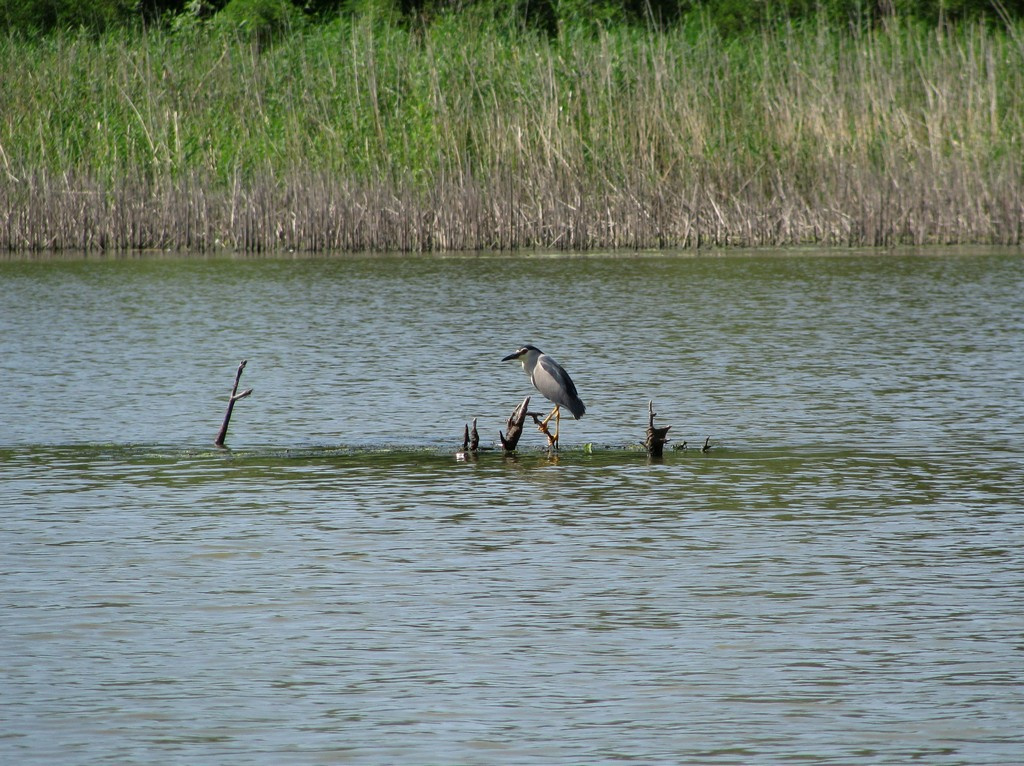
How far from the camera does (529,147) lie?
17.4 metres

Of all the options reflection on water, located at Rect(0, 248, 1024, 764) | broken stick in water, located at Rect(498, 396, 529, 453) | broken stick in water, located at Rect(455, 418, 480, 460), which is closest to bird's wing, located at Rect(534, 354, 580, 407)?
reflection on water, located at Rect(0, 248, 1024, 764)

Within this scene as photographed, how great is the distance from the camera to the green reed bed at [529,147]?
1712 centimetres

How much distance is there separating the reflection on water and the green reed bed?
5.22 m

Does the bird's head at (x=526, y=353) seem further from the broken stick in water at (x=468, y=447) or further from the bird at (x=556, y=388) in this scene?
the broken stick in water at (x=468, y=447)

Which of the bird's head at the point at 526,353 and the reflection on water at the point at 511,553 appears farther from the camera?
the bird's head at the point at 526,353

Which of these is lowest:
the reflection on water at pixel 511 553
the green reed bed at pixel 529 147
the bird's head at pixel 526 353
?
the reflection on water at pixel 511 553

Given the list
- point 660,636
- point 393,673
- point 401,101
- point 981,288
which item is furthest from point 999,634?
point 401,101

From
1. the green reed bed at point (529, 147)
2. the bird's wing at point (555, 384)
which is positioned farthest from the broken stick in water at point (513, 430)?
the green reed bed at point (529, 147)

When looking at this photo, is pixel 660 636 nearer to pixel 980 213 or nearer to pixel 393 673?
pixel 393 673

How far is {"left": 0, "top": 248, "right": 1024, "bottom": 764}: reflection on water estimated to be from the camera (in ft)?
12.6

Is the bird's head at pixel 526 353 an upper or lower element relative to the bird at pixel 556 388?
upper

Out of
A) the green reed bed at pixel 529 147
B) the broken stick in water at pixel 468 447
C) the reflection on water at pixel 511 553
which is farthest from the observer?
the green reed bed at pixel 529 147

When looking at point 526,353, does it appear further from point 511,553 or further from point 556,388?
point 511,553

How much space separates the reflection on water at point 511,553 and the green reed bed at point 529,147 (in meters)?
5.22
